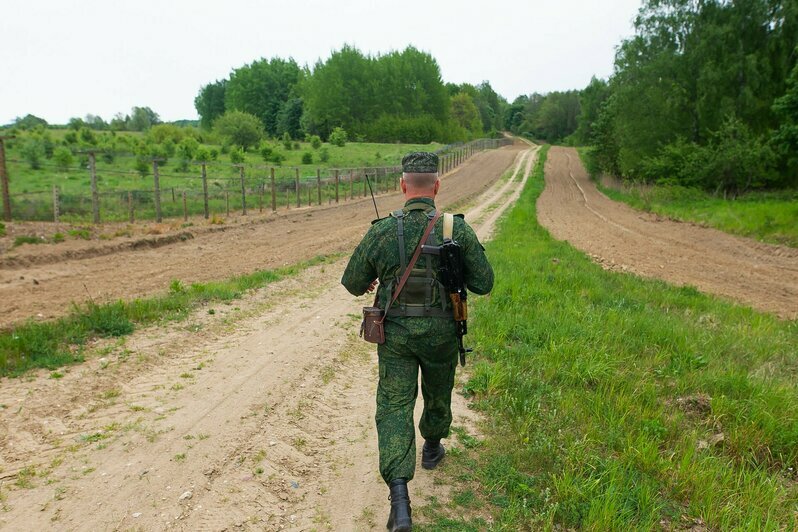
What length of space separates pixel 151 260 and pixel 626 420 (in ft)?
36.9

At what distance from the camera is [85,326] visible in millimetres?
6363

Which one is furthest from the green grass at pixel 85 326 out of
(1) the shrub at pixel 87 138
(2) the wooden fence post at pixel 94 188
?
(1) the shrub at pixel 87 138

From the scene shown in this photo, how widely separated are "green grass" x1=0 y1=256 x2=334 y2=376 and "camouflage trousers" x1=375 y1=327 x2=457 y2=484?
4205 mm

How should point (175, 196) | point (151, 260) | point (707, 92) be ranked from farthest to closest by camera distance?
point (707, 92)
point (175, 196)
point (151, 260)

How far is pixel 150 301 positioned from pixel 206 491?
16.1 ft

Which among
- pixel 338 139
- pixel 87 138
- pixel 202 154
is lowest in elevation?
pixel 202 154

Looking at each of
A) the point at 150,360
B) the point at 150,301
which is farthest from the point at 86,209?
the point at 150,360

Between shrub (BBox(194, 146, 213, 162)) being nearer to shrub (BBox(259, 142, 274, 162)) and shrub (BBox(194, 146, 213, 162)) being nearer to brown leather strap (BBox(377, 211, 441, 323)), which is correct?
shrub (BBox(259, 142, 274, 162))

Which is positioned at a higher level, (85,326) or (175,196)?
(175,196)

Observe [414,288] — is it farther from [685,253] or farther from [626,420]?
[685,253]

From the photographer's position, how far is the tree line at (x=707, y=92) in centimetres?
2545

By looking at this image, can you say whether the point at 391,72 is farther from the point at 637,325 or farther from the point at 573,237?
the point at 637,325

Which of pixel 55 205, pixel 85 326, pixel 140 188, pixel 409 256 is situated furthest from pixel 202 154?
pixel 409 256

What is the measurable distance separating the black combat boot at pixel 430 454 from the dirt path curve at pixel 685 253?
8.71 meters
